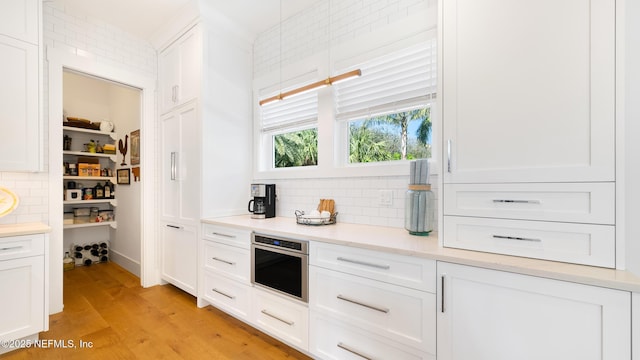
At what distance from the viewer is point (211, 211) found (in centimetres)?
279

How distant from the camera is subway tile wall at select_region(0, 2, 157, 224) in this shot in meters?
2.46

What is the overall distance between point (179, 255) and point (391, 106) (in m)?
2.72

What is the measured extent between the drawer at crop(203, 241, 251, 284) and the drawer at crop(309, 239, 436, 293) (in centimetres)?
74

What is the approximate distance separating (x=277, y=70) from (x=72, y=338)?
300cm

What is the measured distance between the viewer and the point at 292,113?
2.91 m

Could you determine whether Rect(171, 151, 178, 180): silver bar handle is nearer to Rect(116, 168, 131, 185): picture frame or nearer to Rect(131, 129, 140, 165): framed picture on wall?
Rect(131, 129, 140, 165): framed picture on wall

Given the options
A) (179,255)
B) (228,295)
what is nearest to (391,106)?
(228,295)

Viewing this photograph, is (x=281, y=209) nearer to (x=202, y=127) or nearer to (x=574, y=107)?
(x=202, y=127)

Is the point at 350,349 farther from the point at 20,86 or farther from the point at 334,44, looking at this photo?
the point at 20,86

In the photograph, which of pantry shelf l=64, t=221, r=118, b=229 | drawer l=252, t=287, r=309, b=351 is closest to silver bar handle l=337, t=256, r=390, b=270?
drawer l=252, t=287, r=309, b=351

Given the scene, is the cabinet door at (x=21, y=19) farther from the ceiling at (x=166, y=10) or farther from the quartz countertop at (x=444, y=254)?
the quartz countertop at (x=444, y=254)

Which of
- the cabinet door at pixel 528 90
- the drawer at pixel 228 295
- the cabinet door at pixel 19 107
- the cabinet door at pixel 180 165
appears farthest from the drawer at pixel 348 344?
the cabinet door at pixel 19 107

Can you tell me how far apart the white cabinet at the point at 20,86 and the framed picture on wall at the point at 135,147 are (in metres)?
1.51

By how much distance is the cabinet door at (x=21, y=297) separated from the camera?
6.39 ft
